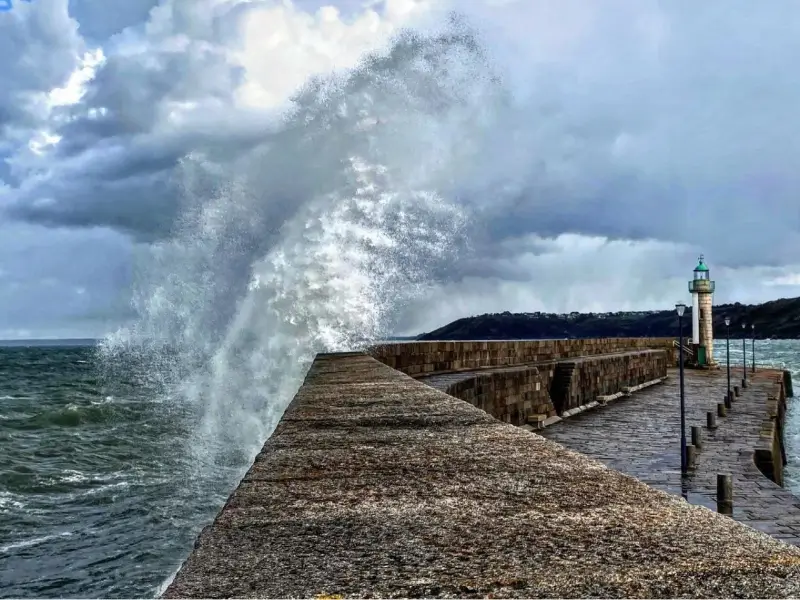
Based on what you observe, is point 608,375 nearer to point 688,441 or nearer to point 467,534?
point 688,441

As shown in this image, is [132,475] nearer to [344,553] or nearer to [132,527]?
[132,527]

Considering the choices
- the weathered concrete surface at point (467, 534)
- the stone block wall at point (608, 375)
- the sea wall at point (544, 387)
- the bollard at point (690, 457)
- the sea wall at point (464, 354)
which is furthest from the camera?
the stone block wall at point (608, 375)

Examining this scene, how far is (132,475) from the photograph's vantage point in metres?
13.0

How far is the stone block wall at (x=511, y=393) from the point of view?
10.0 metres

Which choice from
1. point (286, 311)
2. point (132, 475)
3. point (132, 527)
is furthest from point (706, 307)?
point (132, 527)

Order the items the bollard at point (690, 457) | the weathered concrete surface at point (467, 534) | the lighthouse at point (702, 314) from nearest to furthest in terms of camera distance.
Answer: the weathered concrete surface at point (467, 534)
the bollard at point (690, 457)
the lighthouse at point (702, 314)

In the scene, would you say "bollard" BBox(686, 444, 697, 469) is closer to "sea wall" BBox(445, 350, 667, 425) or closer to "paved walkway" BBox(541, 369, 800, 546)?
"paved walkway" BBox(541, 369, 800, 546)

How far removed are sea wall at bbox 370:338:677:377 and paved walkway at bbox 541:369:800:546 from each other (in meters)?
2.19

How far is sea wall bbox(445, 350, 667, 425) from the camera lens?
34.7ft

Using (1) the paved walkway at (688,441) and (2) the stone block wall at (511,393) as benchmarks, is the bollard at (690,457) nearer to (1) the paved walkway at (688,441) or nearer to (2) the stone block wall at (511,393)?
(1) the paved walkway at (688,441)

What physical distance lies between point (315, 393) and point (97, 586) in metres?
3.53

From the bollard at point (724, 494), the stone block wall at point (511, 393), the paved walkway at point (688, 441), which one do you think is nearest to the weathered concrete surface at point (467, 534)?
the paved walkway at point (688, 441)

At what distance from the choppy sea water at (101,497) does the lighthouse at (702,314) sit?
38.3 feet

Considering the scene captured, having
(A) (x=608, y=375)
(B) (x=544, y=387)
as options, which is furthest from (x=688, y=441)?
(A) (x=608, y=375)
